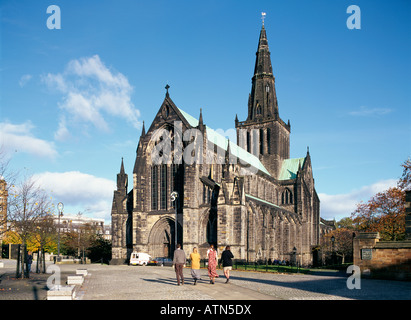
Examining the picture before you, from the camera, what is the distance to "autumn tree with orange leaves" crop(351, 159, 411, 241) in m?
44.3

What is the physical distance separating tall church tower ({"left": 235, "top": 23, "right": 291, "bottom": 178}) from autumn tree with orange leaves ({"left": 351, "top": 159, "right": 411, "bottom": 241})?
2357 cm

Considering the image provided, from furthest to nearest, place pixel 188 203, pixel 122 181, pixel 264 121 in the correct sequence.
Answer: pixel 264 121, pixel 122 181, pixel 188 203

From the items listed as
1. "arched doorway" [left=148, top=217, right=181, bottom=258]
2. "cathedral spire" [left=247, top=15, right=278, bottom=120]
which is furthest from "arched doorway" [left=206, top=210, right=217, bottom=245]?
"cathedral spire" [left=247, top=15, right=278, bottom=120]

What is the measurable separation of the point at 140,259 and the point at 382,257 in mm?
27404

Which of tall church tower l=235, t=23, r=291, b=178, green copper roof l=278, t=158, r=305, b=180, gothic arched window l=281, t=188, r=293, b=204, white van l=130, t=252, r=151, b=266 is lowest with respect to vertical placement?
white van l=130, t=252, r=151, b=266

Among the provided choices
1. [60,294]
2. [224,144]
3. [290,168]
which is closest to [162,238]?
[224,144]

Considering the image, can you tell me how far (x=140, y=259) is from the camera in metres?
43.3

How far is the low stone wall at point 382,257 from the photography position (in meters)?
20.8

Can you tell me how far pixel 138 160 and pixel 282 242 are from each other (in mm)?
24650

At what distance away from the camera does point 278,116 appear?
72.4 meters

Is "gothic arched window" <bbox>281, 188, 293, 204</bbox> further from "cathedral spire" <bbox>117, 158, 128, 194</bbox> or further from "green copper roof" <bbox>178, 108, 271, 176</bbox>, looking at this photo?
"cathedral spire" <bbox>117, 158, 128, 194</bbox>

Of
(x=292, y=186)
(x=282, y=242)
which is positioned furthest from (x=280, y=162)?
(x=282, y=242)

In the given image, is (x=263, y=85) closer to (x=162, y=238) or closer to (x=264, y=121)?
(x=264, y=121)
